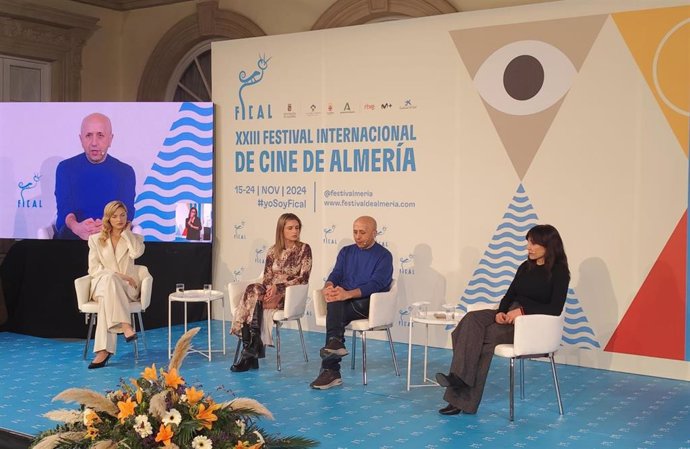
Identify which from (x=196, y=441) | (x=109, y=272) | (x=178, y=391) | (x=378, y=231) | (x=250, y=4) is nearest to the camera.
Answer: (x=196, y=441)

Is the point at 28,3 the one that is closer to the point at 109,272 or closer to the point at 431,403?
the point at 109,272

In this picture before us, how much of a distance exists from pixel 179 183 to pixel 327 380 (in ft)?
11.2

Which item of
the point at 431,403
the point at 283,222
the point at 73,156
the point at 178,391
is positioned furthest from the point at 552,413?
the point at 73,156

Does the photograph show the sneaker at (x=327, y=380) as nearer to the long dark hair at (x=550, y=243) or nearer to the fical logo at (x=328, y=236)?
the long dark hair at (x=550, y=243)

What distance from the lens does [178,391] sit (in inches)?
89.8

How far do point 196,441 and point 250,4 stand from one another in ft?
27.9

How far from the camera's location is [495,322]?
6051 mm

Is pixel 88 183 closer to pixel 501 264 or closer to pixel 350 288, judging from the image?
pixel 350 288

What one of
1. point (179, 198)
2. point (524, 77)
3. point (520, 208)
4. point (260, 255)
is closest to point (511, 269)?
point (520, 208)

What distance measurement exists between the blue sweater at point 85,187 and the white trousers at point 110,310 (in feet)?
6.00

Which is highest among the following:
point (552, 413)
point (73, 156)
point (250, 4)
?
point (250, 4)

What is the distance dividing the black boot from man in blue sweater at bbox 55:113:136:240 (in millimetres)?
2577

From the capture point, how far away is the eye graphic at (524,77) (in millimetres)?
7516

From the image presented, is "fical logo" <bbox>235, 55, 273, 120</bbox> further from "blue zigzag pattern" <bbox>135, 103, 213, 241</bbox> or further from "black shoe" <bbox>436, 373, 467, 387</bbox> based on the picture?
"black shoe" <bbox>436, 373, 467, 387</bbox>
